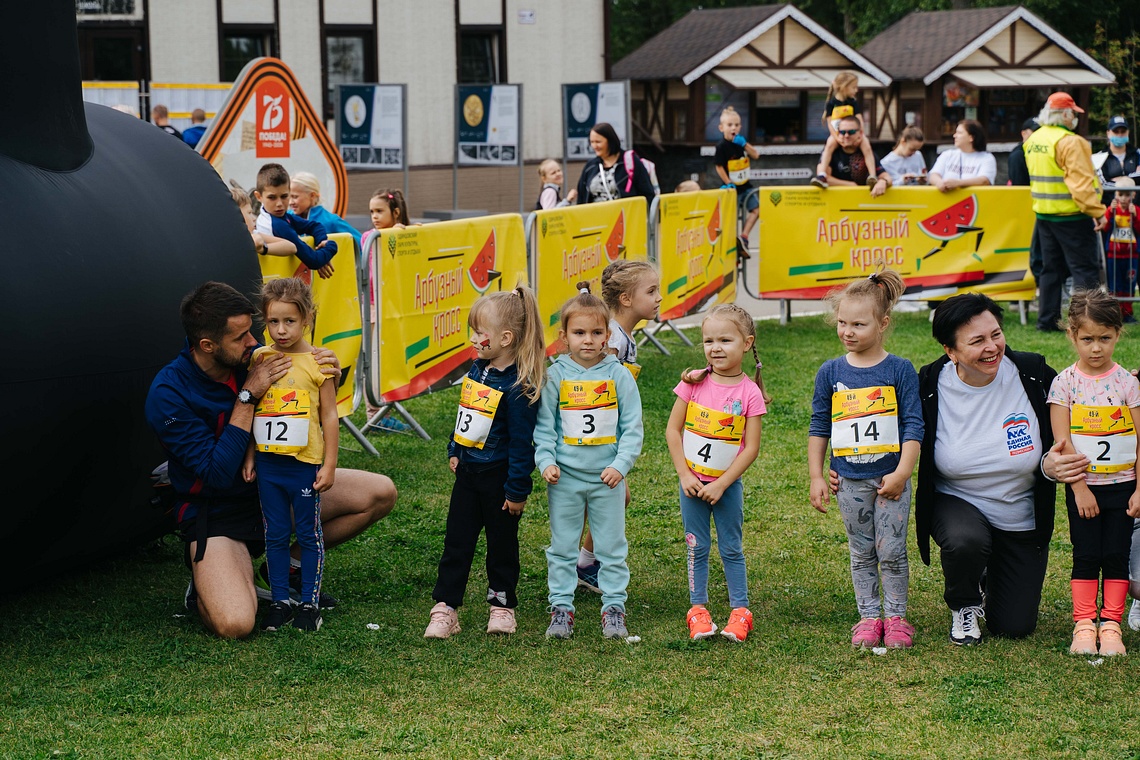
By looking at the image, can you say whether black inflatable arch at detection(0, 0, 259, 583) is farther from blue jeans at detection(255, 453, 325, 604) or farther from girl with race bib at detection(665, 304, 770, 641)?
girl with race bib at detection(665, 304, 770, 641)

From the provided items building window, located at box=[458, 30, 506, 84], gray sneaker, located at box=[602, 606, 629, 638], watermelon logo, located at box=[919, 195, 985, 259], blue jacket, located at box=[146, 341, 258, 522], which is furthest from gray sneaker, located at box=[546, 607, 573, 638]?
building window, located at box=[458, 30, 506, 84]

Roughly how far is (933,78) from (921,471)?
33073 mm

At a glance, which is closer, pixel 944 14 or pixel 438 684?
pixel 438 684

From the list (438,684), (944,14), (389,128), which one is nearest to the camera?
(438,684)

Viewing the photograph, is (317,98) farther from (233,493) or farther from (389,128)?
(233,493)

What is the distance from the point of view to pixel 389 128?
1977 centimetres

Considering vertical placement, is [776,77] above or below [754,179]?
above

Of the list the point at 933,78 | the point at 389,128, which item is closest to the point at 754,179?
the point at 933,78

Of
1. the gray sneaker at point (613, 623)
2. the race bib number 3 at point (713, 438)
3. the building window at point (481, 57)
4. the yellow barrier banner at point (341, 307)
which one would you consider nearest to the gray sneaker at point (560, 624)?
the gray sneaker at point (613, 623)

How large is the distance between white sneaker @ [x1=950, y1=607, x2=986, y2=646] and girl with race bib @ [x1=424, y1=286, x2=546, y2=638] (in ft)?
5.82

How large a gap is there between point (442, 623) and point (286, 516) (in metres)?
0.80

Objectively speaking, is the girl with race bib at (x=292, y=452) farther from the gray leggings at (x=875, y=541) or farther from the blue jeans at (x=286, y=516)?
the gray leggings at (x=875, y=541)

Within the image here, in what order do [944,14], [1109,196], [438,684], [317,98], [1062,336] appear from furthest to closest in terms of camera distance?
[944,14]
[317,98]
[1109,196]
[1062,336]
[438,684]

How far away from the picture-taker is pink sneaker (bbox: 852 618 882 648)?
5.34 metres
